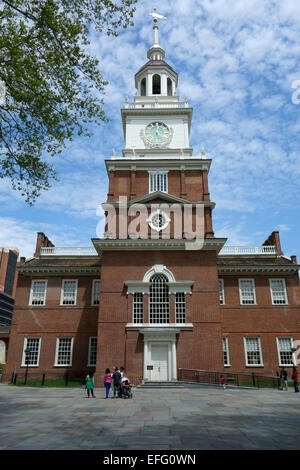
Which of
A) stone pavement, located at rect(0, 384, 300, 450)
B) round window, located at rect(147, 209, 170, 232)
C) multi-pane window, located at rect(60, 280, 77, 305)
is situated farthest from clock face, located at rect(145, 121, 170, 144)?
stone pavement, located at rect(0, 384, 300, 450)

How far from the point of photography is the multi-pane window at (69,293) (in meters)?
29.1

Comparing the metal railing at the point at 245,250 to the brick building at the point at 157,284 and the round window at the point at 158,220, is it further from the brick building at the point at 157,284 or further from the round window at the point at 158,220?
the round window at the point at 158,220

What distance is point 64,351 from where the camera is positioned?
91.1 feet

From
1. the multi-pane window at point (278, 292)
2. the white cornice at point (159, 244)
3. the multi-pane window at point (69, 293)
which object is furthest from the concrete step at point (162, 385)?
the multi-pane window at point (278, 292)

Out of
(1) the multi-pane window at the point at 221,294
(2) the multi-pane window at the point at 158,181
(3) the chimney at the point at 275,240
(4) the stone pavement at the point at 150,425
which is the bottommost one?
(4) the stone pavement at the point at 150,425

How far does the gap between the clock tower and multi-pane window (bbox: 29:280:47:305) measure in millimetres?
8181

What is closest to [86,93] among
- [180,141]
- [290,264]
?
[180,141]

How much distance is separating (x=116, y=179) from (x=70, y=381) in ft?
52.3

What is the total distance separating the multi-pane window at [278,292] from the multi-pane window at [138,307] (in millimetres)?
11955

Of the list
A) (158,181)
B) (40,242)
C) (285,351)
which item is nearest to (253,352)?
(285,351)

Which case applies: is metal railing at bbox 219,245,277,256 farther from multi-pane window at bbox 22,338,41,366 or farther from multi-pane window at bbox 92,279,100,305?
multi-pane window at bbox 22,338,41,366

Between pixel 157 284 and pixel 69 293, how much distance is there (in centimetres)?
928
